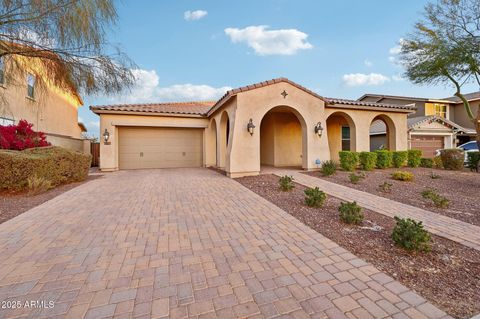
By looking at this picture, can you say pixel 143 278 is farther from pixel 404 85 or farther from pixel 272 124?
pixel 404 85

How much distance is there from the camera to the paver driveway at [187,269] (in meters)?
1.98

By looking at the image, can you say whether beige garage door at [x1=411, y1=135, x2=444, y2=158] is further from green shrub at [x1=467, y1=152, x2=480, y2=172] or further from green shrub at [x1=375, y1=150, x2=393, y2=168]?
green shrub at [x1=375, y1=150, x2=393, y2=168]

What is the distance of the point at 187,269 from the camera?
2.60m

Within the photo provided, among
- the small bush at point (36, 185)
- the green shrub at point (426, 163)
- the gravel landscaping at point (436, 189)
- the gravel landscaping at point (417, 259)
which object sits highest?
the green shrub at point (426, 163)

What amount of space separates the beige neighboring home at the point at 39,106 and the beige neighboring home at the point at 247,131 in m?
3.10

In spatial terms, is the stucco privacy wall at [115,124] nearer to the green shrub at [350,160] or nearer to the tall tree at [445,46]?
the green shrub at [350,160]

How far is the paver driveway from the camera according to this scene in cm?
198

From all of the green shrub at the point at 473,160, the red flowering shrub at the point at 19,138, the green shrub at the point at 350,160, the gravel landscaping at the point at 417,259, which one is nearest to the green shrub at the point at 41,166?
the red flowering shrub at the point at 19,138

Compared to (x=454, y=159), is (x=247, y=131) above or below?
above

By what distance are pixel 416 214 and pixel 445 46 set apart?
435 inches

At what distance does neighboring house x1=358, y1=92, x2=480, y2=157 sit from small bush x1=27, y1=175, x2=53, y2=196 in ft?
58.0

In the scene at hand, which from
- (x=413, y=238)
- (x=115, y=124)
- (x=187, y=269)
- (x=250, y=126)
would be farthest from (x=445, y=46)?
(x=115, y=124)

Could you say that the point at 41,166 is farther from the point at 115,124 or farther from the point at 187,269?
the point at 187,269

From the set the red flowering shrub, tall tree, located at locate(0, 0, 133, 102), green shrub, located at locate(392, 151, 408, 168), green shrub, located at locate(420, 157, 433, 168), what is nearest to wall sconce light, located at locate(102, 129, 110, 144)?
the red flowering shrub
